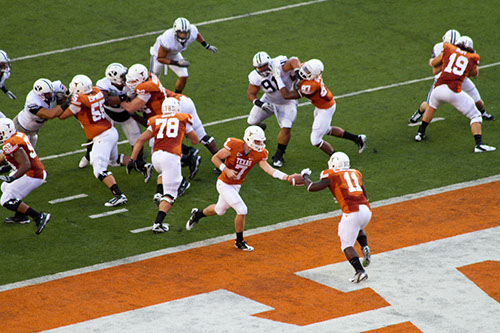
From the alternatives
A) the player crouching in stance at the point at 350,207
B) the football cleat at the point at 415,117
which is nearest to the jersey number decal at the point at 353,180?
the player crouching in stance at the point at 350,207

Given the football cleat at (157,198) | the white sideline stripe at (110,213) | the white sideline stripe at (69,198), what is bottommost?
the white sideline stripe at (69,198)

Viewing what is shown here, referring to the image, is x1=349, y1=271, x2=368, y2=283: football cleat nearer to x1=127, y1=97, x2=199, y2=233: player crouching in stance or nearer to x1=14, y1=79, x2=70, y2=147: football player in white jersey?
x1=127, y1=97, x2=199, y2=233: player crouching in stance

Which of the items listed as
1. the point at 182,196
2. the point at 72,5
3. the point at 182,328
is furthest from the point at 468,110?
the point at 72,5

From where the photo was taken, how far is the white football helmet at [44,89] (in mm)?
11789

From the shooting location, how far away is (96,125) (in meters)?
11.7

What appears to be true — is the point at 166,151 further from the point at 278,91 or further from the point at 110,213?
the point at 278,91

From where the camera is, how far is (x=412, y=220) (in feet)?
35.1

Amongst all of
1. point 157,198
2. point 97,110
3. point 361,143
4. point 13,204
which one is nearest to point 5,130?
point 13,204

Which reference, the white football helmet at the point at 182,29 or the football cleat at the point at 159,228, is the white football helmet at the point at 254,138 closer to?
the football cleat at the point at 159,228

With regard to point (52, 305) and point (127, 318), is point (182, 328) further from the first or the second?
point (52, 305)

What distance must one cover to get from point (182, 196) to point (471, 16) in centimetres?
983

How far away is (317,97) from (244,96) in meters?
3.23

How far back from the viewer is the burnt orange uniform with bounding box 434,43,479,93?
42.0ft

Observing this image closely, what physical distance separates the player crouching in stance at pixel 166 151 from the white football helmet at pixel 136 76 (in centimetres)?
135
